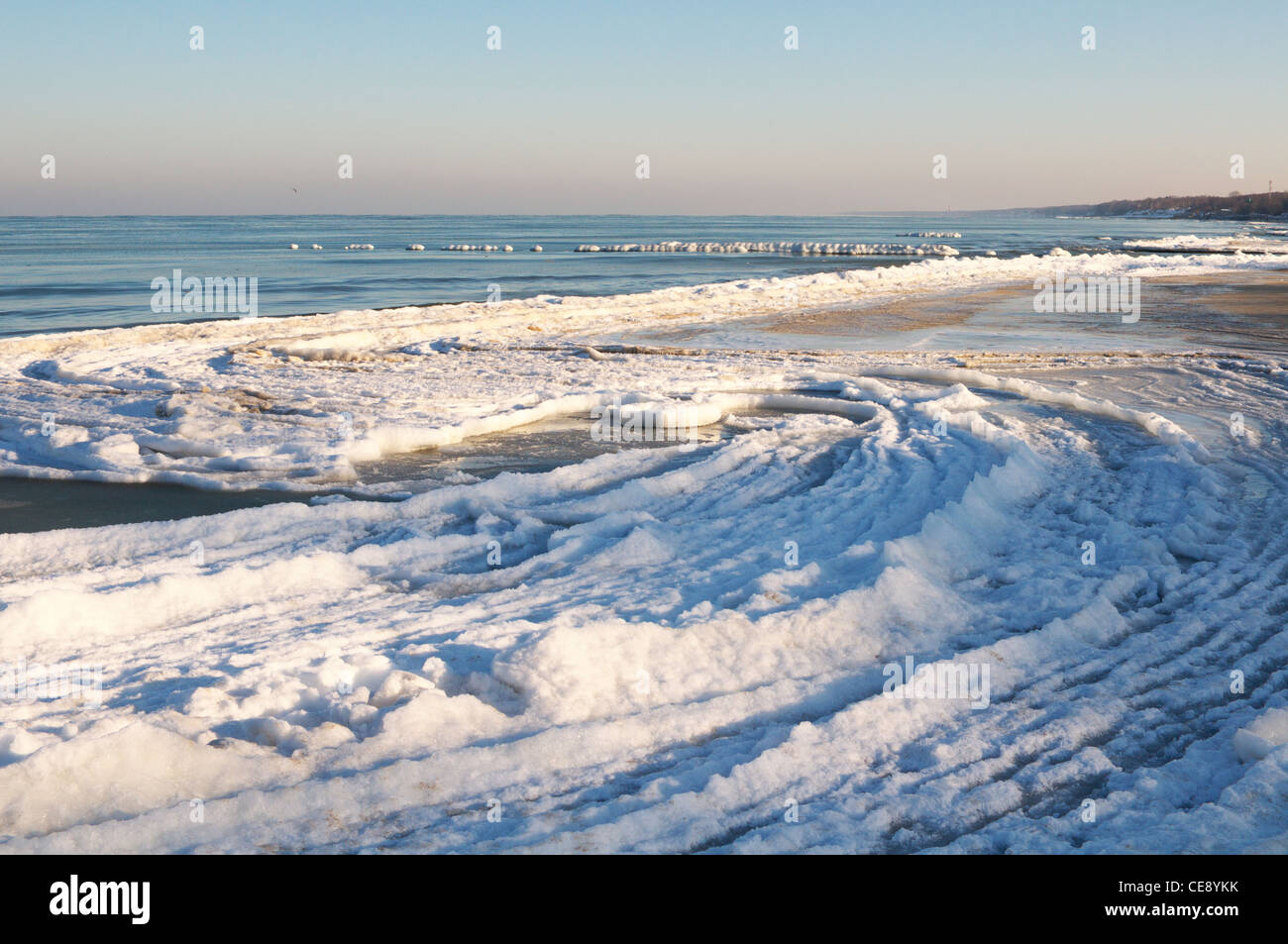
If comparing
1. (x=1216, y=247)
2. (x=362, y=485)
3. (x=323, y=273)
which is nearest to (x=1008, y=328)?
(x=362, y=485)

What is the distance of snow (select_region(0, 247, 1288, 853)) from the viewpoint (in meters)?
3.24

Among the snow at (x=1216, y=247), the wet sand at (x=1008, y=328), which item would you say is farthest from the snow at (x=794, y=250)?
the wet sand at (x=1008, y=328)

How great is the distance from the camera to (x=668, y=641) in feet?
14.2

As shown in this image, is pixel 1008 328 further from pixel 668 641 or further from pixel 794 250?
pixel 794 250

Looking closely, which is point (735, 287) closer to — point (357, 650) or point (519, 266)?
point (519, 266)

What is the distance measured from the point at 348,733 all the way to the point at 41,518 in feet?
13.8

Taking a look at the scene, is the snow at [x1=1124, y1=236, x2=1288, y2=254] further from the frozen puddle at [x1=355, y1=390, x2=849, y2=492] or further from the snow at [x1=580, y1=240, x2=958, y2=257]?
the frozen puddle at [x1=355, y1=390, x2=849, y2=492]

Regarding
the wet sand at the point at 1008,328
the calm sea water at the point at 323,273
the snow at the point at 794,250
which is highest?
the snow at the point at 794,250

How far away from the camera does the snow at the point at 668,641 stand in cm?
324

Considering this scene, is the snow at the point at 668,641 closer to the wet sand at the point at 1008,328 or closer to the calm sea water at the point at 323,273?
the wet sand at the point at 1008,328

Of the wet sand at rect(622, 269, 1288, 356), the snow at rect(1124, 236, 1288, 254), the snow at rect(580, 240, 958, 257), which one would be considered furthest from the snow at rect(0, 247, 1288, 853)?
the snow at rect(580, 240, 958, 257)
